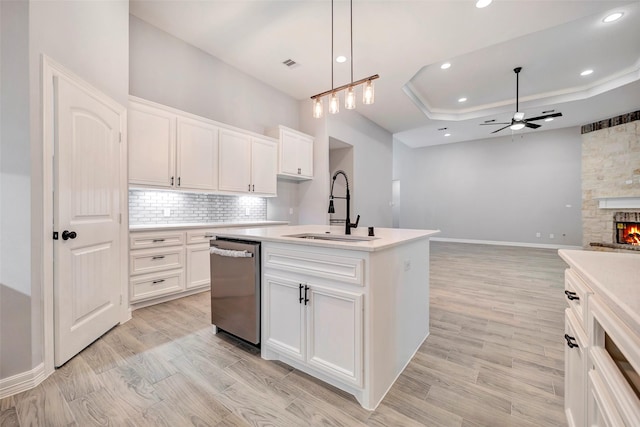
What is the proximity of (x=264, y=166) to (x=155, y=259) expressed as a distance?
2140 mm

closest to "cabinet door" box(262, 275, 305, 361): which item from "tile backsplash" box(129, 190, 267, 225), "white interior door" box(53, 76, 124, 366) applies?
"white interior door" box(53, 76, 124, 366)

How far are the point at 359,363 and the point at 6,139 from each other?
2.54 meters

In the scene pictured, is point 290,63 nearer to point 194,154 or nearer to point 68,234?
point 194,154

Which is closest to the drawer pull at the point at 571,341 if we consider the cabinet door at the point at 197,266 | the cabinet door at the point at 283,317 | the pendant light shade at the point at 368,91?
the cabinet door at the point at 283,317

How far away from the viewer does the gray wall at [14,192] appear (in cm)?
165

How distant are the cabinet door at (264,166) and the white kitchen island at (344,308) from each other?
239 centimetres

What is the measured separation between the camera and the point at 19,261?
1.70 meters

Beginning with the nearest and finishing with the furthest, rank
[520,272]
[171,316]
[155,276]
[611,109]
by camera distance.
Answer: [171,316], [155,276], [520,272], [611,109]

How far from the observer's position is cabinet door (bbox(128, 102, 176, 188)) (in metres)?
2.94

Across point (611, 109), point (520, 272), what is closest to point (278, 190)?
point (520, 272)

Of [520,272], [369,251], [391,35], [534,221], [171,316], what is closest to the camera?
[369,251]

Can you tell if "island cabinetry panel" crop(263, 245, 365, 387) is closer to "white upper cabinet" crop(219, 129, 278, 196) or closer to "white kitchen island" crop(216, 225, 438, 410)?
"white kitchen island" crop(216, 225, 438, 410)

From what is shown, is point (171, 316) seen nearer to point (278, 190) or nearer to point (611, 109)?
point (278, 190)

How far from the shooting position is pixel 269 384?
1.72 meters
